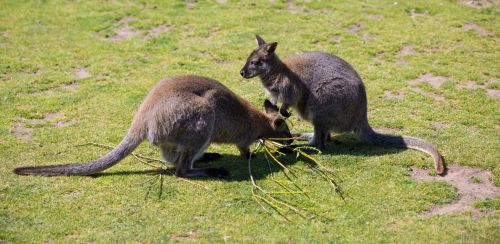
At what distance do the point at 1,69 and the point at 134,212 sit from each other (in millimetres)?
5975

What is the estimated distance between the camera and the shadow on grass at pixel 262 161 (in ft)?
23.7

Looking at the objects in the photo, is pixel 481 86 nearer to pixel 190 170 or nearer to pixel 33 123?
pixel 190 170

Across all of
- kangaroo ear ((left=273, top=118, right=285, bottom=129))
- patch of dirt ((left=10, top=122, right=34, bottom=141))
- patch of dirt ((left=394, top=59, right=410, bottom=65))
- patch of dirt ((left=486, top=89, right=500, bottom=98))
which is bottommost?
patch of dirt ((left=486, top=89, right=500, bottom=98))

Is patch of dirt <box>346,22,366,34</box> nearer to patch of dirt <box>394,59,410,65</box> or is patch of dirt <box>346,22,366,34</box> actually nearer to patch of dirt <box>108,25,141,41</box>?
patch of dirt <box>394,59,410,65</box>

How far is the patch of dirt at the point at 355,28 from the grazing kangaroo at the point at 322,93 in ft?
14.8

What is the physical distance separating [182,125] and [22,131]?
9.87 feet

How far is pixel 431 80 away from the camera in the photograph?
10.4 meters

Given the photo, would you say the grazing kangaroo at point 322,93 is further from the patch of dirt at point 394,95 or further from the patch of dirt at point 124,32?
the patch of dirt at point 124,32

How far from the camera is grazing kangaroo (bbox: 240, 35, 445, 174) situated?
25.5 ft

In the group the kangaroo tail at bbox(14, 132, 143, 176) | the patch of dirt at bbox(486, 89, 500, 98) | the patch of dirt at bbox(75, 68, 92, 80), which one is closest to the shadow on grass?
the kangaroo tail at bbox(14, 132, 143, 176)

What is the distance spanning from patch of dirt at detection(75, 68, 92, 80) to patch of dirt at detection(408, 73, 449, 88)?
5.68 meters

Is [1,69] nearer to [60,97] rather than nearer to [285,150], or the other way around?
[60,97]

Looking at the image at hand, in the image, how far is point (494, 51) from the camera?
1164cm

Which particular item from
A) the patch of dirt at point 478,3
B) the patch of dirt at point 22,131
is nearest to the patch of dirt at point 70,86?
the patch of dirt at point 22,131
